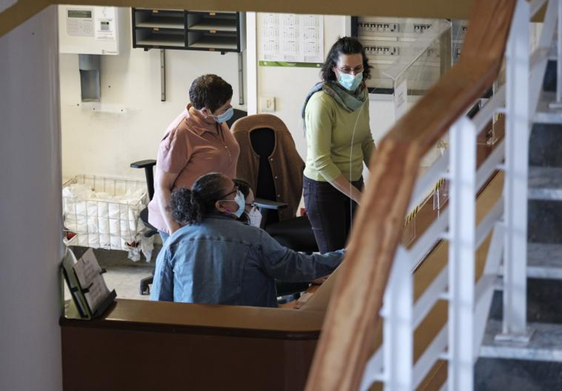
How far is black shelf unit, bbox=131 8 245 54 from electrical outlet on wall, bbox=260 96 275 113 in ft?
1.18

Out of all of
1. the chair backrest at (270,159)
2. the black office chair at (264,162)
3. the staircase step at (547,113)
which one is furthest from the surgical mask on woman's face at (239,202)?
the staircase step at (547,113)

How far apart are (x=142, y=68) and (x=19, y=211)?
4428mm

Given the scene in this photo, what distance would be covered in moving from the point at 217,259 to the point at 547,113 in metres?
1.70

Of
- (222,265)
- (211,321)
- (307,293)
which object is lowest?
(307,293)

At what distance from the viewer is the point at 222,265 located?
→ 3.90 metres

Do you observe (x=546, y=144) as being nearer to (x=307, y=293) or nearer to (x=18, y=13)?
(x=18, y=13)

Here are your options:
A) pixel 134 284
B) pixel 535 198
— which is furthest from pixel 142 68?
pixel 535 198

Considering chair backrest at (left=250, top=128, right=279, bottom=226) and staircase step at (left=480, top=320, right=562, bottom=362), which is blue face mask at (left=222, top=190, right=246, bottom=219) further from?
staircase step at (left=480, top=320, right=562, bottom=362)

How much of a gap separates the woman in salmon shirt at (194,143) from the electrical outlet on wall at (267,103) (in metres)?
1.87

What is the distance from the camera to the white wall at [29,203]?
10.0 ft

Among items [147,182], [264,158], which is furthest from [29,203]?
[147,182]

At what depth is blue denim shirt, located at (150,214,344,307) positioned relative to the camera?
3.90 m

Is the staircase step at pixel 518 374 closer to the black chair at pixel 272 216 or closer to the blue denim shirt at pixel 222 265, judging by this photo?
the blue denim shirt at pixel 222 265

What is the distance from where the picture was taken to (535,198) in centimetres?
233
